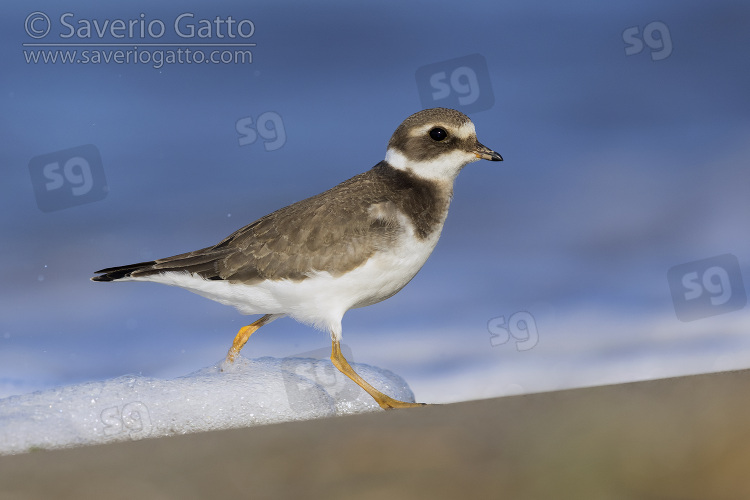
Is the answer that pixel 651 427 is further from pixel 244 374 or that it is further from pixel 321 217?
pixel 244 374

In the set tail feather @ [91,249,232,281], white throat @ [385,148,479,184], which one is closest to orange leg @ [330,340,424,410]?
tail feather @ [91,249,232,281]

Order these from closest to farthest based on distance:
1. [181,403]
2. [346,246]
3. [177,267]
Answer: [346,246]
[181,403]
[177,267]

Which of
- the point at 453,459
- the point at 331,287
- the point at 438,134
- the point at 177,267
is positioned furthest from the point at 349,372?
the point at 453,459

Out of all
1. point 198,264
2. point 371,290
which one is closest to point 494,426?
point 371,290

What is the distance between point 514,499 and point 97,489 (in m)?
1.86

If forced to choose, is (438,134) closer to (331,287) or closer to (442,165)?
(442,165)

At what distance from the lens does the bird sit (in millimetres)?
7152

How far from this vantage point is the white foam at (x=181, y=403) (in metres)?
7.06

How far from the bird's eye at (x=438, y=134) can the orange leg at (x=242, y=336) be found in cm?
263

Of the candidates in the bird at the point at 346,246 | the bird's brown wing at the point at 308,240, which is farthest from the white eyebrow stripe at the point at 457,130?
the bird's brown wing at the point at 308,240

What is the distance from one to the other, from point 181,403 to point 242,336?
1.16 metres

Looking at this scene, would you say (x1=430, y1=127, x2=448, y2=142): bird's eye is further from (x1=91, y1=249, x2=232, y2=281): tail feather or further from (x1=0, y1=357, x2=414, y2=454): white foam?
(x1=0, y1=357, x2=414, y2=454): white foam

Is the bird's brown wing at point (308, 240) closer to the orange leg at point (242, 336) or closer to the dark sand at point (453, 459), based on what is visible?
the orange leg at point (242, 336)

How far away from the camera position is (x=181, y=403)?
7508mm
